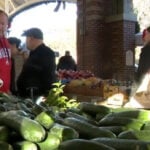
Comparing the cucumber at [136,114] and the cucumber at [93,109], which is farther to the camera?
the cucumber at [93,109]

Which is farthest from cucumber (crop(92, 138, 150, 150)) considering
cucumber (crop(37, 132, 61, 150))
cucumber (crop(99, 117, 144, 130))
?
cucumber (crop(99, 117, 144, 130))

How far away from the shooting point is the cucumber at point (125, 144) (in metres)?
1.41

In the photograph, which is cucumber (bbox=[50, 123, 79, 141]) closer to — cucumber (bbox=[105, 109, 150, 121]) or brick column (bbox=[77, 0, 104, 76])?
cucumber (bbox=[105, 109, 150, 121])

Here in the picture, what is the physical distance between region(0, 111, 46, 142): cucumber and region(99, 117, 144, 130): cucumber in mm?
378

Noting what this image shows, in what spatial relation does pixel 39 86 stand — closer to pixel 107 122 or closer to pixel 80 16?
pixel 107 122

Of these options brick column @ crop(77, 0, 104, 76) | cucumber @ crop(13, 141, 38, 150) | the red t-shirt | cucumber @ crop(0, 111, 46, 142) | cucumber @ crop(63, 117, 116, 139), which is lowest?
cucumber @ crop(13, 141, 38, 150)

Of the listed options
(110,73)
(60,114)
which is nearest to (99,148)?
(60,114)

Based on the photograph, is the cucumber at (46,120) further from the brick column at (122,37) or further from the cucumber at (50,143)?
the brick column at (122,37)

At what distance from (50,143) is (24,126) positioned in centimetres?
13

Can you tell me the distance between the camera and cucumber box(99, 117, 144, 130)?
1.75 meters

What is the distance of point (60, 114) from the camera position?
1906 mm

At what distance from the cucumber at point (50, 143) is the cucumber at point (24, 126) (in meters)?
0.02

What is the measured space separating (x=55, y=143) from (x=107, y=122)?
438 mm

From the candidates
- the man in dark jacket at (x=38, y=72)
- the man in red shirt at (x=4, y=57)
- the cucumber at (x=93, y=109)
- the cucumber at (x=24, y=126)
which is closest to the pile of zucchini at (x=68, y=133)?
the cucumber at (x=24, y=126)
